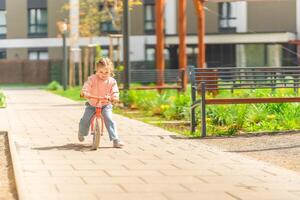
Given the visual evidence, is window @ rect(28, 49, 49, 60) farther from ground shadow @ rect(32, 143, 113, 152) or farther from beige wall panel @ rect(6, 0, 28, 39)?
ground shadow @ rect(32, 143, 113, 152)

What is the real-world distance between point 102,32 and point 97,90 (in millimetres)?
41883

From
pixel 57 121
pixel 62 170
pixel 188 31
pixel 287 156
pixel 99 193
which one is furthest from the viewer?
pixel 188 31

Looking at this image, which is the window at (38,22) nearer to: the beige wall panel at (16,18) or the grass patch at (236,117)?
the beige wall panel at (16,18)

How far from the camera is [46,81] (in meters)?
49.9

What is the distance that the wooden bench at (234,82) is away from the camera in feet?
39.1

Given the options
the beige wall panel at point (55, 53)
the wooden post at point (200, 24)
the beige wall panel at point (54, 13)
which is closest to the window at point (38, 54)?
the beige wall panel at point (55, 53)

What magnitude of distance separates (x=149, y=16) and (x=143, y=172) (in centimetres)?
4455

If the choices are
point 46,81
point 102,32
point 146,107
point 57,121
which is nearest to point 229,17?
point 102,32

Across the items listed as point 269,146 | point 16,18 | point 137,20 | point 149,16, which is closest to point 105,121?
Answer: point 269,146

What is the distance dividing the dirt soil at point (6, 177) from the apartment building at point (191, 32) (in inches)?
1346

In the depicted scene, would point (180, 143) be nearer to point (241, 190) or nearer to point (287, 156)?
point (287, 156)

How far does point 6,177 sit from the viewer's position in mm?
7574

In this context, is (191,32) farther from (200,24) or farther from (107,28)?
(200,24)

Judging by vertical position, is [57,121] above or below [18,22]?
below
